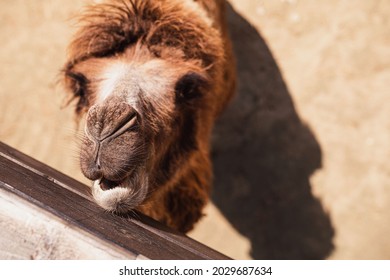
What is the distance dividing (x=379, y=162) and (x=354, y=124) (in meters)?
0.39

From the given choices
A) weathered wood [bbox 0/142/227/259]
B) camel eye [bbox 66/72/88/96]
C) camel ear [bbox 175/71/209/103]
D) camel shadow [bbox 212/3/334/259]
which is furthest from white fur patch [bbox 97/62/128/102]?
camel shadow [bbox 212/3/334/259]

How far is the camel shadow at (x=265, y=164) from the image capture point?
3.55 meters

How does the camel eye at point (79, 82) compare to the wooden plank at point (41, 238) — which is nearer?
the wooden plank at point (41, 238)

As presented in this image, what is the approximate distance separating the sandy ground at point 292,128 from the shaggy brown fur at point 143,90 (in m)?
1.08

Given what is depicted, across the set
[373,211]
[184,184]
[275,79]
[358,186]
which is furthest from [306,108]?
[184,184]

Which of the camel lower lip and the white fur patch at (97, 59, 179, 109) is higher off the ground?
the white fur patch at (97, 59, 179, 109)

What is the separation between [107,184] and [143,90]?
19.0 inches

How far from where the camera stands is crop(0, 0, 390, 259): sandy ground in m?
3.35

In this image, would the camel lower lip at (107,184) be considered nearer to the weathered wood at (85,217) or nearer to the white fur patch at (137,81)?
the weathered wood at (85,217)

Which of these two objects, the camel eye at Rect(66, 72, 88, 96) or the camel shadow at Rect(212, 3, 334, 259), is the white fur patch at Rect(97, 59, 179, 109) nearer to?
the camel eye at Rect(66, 72, 88, 96)

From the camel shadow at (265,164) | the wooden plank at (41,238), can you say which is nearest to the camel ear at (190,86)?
the wooden plank at (41,238)

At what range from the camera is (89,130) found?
5.34 feet
